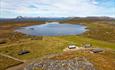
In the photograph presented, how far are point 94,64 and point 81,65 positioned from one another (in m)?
5.57

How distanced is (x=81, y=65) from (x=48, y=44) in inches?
1772

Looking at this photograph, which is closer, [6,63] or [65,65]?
[65,65]

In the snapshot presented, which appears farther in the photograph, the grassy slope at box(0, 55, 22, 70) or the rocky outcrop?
the grassy slope at box(0, 55, 22, 70)

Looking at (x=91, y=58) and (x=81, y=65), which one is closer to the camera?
(x=81, y=65)

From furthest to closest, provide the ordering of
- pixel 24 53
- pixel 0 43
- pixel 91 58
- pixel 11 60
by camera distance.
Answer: pixel 0 43, pixel 24 53, pixel 11 60, pixel 91 58

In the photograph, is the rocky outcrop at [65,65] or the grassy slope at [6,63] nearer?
the rocky outcrop at [65,65]

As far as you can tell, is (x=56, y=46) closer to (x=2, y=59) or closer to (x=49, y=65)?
(x=2, y=59)

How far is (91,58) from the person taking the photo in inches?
2296

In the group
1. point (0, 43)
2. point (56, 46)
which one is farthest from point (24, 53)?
point (0, 43)

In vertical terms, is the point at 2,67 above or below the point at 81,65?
below

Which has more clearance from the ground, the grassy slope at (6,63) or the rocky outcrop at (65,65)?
the rocky outcrop at (65,65)

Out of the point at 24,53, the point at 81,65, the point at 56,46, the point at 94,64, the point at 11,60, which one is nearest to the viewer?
the point at 81,65

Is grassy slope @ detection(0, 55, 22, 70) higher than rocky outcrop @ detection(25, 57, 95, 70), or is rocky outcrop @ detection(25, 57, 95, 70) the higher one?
rocky outcrop @ detection(25, 57, 95, 70)

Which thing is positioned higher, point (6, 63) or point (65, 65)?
point (65, 65)
